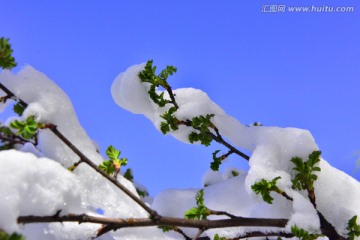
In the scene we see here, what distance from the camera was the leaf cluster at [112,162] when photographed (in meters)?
2.06

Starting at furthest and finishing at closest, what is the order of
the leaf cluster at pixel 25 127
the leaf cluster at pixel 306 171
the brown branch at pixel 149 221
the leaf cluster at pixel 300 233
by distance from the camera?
the leaf cluster at pixel 306 171
the leaf cluster at pixel 300 233
the leaf cluster at pixel 25 127
the brown branch at pixel 149 221

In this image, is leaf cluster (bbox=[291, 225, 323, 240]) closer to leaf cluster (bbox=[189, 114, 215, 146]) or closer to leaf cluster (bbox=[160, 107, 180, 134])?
leaf cluster (bbox=[189, 114, 215, 146])

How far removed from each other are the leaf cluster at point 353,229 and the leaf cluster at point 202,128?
985mm

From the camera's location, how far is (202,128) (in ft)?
8.85

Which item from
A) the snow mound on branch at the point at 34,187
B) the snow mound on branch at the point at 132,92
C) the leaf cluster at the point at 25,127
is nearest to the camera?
the snow mound on branch at the point at 34,187

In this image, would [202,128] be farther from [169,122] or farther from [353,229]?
[353,229]

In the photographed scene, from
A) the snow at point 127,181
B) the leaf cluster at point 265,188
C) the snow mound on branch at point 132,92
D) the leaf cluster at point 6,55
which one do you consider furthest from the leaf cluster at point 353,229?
the leaf cluster at point 6,55

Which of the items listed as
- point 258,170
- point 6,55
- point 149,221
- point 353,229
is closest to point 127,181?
point 149,221

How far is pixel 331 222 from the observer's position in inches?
91.1

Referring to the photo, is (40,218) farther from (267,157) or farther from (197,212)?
(267,157)

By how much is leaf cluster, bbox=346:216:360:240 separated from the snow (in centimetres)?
12

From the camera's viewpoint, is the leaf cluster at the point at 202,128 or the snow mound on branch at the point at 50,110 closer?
the snow mound on branch at the point at 50,110

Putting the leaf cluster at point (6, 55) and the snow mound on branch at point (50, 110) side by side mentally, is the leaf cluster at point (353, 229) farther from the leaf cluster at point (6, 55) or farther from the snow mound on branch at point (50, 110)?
the leaf cluster at point (6, 55)

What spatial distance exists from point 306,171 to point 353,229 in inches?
13.7
